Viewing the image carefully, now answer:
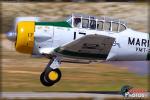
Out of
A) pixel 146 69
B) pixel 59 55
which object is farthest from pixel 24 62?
pixel 59 55

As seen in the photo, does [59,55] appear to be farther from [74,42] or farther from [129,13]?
[129,13]

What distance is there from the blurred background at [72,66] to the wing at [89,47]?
4.80 feet

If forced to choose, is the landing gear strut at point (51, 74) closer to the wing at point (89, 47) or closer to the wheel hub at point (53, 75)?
the wheel hub at point (53, 75)

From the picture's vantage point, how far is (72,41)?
1631cm

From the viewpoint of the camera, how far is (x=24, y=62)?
26672 mm

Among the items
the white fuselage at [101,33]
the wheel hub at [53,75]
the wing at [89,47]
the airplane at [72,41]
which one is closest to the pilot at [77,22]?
the airplane at [72,41]

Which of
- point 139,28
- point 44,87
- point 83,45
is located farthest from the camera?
point 139,28

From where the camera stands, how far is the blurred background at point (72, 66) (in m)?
18.9

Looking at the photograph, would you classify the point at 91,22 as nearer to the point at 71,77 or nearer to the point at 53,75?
the point at 53,75

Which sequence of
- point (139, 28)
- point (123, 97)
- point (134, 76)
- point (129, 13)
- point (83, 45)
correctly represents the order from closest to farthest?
point (123, 97) → point (83, 45) → point (134, 76) → point (139, 28) → point (129, 13)

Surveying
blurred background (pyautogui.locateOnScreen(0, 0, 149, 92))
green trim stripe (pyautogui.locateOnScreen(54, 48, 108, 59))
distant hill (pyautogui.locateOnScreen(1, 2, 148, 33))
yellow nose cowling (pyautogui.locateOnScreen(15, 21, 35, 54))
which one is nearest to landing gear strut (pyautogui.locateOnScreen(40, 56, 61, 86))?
green trim stripe (pyautogui.locateOnScreen(54, 48, 108, 59))

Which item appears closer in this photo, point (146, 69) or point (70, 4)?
point (146, 69)

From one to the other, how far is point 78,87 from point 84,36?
10.9ft

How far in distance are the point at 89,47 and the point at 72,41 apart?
660 mm
